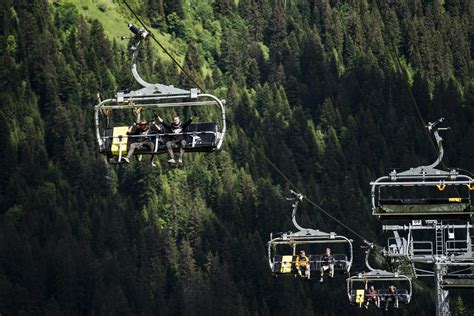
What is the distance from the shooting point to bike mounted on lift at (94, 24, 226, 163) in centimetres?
5150

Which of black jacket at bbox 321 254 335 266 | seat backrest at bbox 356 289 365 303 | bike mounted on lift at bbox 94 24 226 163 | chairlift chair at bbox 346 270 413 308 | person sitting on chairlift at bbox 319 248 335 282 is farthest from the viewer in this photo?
seat backrest at bbox 356 289 365 303

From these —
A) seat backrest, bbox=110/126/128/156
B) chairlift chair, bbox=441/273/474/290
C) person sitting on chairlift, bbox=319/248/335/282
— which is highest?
seat backrest, bbox=110/126/128/156

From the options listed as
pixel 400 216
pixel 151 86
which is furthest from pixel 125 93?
pixel 400 216

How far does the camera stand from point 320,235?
233ft

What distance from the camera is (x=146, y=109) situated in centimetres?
5359

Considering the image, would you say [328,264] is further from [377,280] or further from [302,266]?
[377,280]

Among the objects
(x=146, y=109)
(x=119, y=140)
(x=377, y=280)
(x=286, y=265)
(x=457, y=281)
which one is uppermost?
(x=146, y=109)

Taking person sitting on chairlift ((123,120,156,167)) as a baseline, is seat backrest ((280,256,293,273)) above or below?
below

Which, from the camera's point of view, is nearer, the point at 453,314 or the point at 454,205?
the point at 454,205

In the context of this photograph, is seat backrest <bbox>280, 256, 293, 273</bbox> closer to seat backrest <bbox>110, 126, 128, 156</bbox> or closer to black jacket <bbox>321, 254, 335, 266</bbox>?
black jacket <bbox>321, 254, 335, 266</bbox>

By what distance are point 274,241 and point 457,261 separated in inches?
425

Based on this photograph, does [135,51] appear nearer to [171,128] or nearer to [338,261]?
[171,128]

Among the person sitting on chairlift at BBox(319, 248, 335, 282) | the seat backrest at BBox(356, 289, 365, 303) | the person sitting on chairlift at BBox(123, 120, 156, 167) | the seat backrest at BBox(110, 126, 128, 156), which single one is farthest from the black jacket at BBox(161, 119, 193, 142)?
the seat backrest at BBox(356, 289, 365, 303)

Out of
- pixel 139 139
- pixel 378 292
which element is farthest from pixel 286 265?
pixel 139 139
